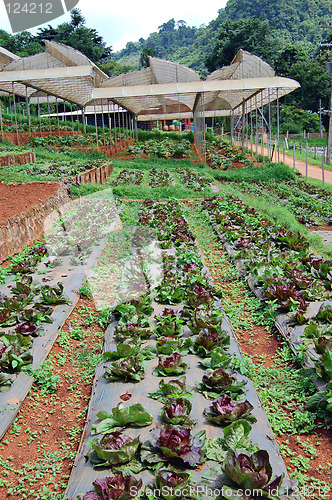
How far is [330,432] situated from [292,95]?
46.2 meters

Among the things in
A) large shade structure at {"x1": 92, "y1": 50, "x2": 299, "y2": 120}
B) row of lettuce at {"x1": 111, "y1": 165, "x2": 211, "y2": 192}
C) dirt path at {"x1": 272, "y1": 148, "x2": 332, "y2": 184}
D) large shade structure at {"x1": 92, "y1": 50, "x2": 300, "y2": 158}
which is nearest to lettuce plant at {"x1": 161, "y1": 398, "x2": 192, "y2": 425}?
row of lettuce at {"x1": 111, "y1": 165, "x2": 211, "y2": 192}

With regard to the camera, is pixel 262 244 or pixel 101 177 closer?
pixel 262 244

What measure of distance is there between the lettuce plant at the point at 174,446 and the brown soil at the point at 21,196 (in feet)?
18.8

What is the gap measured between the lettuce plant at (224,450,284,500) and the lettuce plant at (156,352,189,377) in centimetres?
124

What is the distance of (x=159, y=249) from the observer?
25.8ft

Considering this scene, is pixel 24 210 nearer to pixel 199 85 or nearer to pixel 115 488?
pixel 115 488

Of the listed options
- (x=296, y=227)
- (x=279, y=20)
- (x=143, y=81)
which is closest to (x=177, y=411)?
(x=296, y=227)

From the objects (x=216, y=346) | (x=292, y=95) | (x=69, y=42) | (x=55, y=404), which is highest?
(x=69, y=42)

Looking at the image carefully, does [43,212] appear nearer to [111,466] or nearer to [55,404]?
[55,404]

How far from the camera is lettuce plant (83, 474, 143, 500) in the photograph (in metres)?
2.54

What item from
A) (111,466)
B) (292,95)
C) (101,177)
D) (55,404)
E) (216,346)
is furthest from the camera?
(292,95)

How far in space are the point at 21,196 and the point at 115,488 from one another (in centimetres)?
887

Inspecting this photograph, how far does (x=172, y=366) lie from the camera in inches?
157

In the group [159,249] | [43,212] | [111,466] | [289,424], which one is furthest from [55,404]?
A: [43,212]
